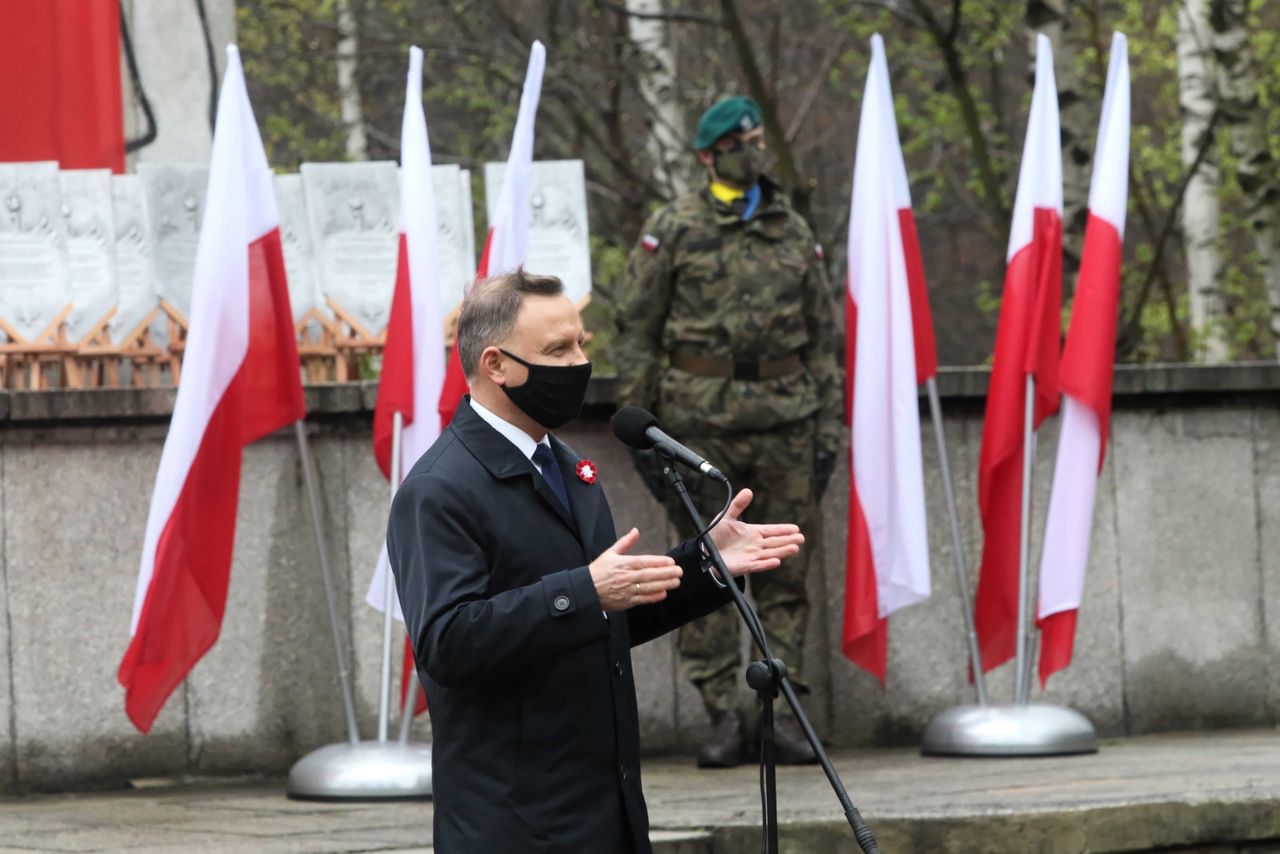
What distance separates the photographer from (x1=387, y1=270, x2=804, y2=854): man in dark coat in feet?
12.2

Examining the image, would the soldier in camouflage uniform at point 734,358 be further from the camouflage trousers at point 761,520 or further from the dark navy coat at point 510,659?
the dark navy coat at point 510,659

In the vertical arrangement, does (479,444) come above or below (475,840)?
above

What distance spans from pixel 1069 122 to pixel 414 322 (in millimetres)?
6549

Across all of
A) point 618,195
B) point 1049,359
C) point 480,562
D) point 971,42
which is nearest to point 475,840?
point 480,562

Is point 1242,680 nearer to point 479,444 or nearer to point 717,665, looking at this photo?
point 717,665

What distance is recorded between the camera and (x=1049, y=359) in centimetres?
855

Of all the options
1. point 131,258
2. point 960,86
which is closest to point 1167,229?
point 960,86

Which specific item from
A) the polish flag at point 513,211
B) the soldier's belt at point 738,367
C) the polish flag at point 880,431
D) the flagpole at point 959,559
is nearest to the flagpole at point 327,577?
the polish flag at point 513,211

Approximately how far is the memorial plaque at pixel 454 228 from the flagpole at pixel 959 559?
1947 mm

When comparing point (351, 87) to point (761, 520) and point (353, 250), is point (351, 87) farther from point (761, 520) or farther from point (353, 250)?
point (761, 520)

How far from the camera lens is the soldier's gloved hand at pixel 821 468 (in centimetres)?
813

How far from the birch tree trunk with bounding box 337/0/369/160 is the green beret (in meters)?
12.0

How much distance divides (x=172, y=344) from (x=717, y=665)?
8.63ft

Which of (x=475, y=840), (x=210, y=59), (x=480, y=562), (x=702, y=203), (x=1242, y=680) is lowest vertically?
(x=1242, y=680)
